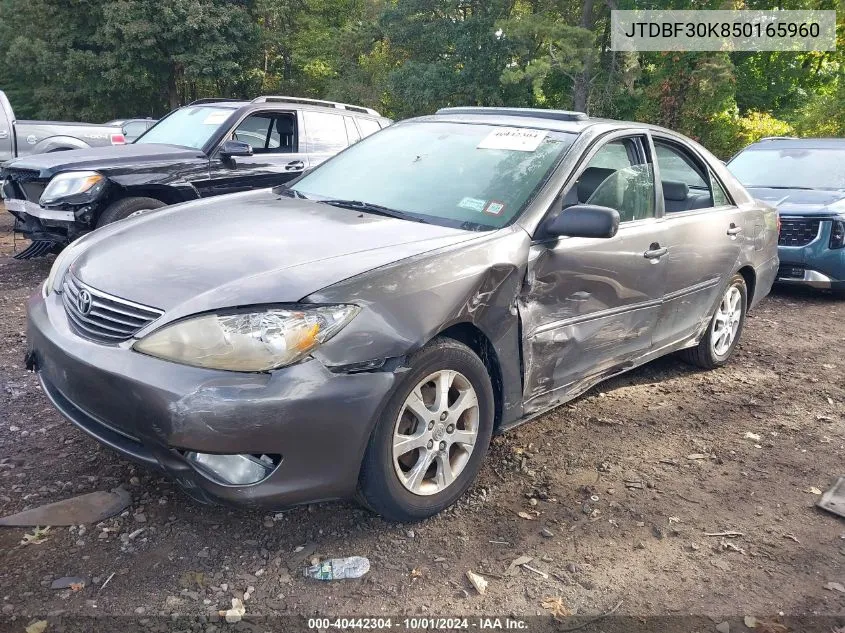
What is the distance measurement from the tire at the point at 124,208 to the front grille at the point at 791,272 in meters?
6.26

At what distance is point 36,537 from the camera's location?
2719 mm

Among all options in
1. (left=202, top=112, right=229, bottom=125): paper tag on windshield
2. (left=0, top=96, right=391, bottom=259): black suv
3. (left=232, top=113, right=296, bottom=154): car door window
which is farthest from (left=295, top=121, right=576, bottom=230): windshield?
(left=202, top=112, right=229, bottom=125): paper tag on windshield

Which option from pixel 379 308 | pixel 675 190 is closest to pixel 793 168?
pixel 675 190

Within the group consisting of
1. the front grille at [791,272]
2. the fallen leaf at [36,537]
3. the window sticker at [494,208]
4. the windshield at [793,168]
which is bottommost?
the front grille at [791,272]

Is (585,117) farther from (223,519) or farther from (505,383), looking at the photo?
(223,519)

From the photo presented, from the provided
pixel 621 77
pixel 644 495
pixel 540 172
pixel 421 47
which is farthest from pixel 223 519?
pixel 421 47

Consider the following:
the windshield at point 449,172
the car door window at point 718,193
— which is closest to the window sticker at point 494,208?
the windshield at point 449,172

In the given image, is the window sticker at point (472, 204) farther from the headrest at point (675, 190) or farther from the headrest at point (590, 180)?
the headrest at point (675, 190)

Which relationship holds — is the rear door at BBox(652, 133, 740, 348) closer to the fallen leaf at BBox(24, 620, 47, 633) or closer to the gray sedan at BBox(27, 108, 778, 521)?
the gray sedan at BBox(27, 108, 778, 521)

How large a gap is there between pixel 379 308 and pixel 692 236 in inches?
98.3

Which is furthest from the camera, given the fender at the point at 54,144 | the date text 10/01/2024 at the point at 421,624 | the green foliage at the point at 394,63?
the green foliage at the point at 394,63

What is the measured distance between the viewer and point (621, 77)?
25.2m

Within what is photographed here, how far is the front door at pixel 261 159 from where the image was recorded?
6938mm

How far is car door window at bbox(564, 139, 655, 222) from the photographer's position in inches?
151
